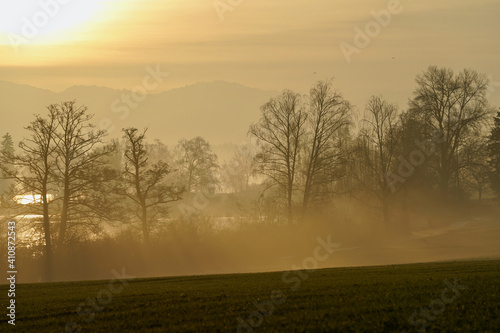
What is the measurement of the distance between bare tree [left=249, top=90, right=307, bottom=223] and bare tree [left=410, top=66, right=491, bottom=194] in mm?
19038

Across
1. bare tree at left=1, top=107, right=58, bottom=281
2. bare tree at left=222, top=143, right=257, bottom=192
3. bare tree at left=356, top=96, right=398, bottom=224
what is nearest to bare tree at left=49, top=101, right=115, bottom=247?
bare tree at left=1, top=107, right=58, bottom=281

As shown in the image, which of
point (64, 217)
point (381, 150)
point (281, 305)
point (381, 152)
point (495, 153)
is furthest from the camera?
point (495, 153)

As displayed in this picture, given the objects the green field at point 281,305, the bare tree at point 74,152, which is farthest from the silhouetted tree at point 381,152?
the green field at point 281,305

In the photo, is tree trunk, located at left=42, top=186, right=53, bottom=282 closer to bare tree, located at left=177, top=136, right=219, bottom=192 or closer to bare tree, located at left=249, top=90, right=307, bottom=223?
bare tree, located at left=249, top=90, right=307, bottom=223

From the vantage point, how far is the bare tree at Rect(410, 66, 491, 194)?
269 ft

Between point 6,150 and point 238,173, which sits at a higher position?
point 238,173

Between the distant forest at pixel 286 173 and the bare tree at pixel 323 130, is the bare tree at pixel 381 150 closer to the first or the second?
the distant forest at pixel 286 173

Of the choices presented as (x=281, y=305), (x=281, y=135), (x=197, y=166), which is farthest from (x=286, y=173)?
(x=281, y=305)

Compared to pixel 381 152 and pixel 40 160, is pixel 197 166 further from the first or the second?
pixel 40 160

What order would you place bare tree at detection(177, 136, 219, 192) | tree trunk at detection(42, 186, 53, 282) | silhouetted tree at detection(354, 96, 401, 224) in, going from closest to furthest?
tree trunk at detection(42, 186, 53, 282)
silhouetted tree at detection(354, 96, 401, 224)
bare tree at detection(177, 136, 219, 192)

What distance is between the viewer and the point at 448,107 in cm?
8219

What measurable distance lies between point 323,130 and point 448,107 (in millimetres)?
20193

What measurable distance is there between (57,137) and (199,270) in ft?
52.5

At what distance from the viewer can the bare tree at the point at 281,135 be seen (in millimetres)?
69625
